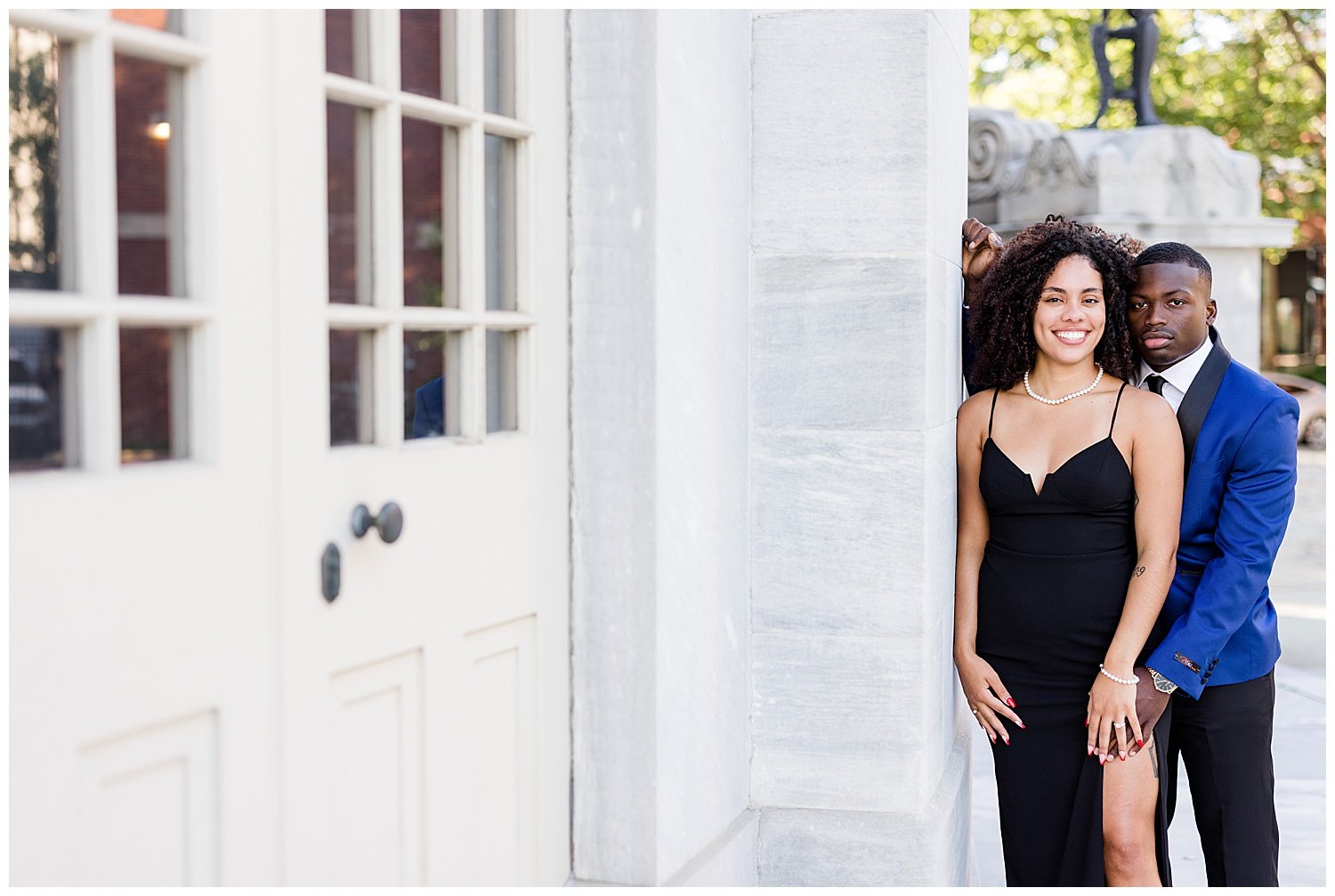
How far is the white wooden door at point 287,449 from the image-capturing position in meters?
1.72

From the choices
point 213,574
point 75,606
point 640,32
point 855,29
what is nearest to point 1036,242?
point 855,29

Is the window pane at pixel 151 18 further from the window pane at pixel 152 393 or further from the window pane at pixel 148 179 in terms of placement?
the window pane at pixel 152 393

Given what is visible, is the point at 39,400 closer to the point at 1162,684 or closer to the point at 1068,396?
the point at 1068,396

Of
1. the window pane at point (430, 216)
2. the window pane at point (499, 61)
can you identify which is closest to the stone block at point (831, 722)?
the window pane at point (430, 216)

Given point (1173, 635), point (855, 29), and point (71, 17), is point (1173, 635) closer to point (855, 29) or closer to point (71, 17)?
point (855, 29)

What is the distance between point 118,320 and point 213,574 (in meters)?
0.39

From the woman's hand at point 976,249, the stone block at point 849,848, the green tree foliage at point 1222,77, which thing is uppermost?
the green tree foliage at point 1222,77

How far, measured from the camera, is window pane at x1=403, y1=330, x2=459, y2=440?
2.36m

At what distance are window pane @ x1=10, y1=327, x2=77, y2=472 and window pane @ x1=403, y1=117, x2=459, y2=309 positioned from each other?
28.0 inches

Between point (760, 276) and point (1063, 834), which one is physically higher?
point (760, 276)

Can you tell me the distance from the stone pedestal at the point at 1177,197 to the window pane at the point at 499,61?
24.4 ft

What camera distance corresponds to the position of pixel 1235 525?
330 centimetres

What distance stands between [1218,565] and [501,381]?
1907 mm

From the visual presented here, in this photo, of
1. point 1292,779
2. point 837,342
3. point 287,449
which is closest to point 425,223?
point 287,449
